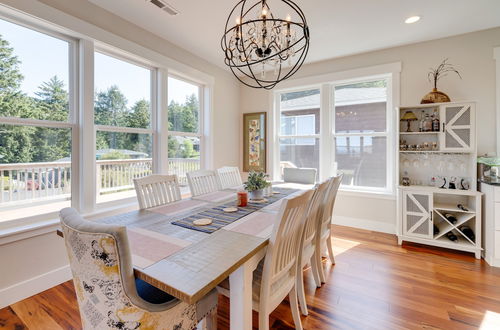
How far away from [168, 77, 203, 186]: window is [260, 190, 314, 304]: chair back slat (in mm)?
2438

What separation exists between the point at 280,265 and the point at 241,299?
0.33 meters

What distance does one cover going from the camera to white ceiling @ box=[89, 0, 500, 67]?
7.68 ft

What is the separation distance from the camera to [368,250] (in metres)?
2.82

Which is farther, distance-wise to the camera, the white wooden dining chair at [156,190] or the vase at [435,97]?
the vase at [435,97]

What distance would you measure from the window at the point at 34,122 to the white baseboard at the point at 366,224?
370 cm

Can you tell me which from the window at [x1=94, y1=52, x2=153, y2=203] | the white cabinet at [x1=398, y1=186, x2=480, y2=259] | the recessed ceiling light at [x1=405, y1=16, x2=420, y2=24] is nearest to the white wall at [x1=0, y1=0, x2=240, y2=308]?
the window at [x1=94, y1=52, x2=153, y2=203]

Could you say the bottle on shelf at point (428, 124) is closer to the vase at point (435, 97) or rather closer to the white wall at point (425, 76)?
the vase at point (435, 97)

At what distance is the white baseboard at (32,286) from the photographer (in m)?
1.85

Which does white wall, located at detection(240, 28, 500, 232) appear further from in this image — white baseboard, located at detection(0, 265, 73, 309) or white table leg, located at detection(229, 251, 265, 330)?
white baseboard, located at detection(0, 265, 73, 309)

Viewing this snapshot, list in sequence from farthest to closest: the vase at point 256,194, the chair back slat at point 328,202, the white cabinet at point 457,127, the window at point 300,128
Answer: the window at point 300,128, the white cabinet at point 457,127, the vase at point 256,194, the chair back slat at point 328,202

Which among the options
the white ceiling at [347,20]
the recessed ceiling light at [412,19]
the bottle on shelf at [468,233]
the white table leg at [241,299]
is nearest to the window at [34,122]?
the white ceiling at [347,20]

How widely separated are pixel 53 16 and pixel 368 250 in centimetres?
408

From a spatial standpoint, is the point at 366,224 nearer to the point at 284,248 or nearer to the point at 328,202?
the point at 328,202

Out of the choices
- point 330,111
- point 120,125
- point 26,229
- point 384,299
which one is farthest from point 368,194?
point 26,229
